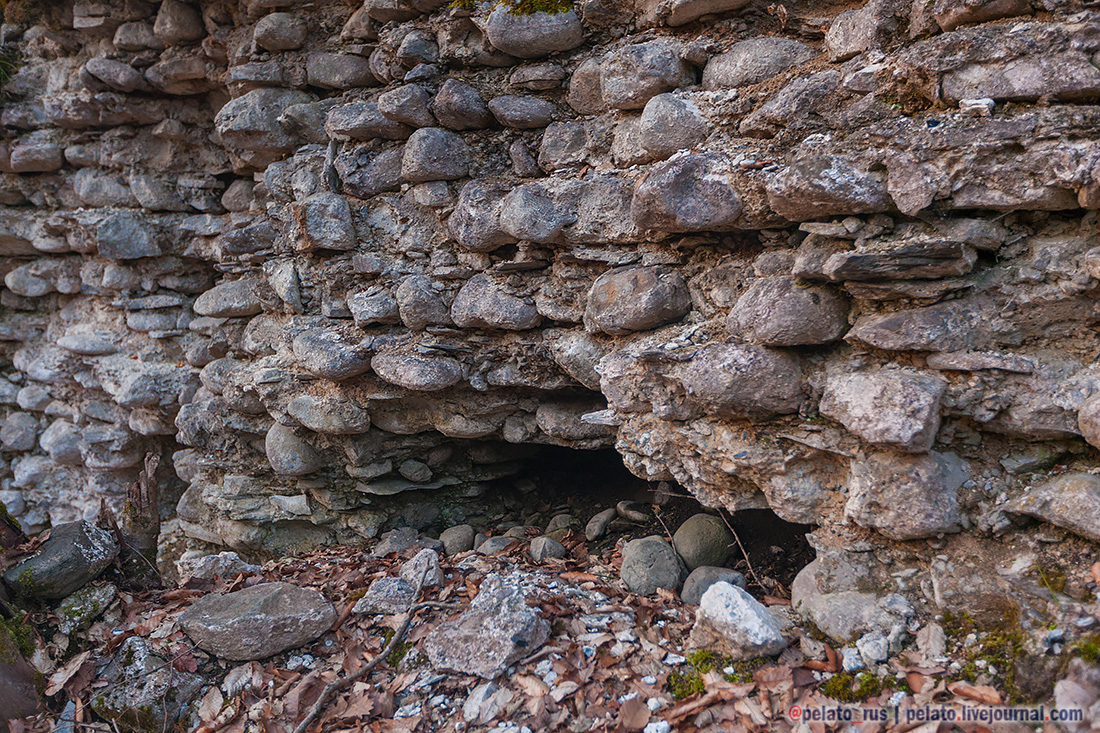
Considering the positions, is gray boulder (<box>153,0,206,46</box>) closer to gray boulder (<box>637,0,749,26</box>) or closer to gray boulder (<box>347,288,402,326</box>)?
gray boulder (<box>347,288,402,326</box>)

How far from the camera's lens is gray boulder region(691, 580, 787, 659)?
245cm

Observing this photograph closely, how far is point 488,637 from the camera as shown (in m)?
2.75

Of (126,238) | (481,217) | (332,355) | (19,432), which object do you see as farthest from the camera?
(19,432)

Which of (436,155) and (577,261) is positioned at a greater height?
(436,155)

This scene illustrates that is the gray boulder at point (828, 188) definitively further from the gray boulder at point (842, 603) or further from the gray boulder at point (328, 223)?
the gray boulder at point (328, 223)

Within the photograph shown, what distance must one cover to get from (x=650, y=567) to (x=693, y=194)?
167cm

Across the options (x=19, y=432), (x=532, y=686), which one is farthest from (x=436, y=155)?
(x=19, y=432)

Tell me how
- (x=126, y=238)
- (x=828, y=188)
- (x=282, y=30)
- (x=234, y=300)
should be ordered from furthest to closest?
(x=126, y=238) < (x=234, y=300) < (x=282, y=30) < (x=828, y=188)

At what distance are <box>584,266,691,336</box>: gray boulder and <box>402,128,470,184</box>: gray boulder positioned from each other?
3.82 feet

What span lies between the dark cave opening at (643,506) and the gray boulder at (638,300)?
104 cm

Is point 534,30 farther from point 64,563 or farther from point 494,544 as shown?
point 64,563

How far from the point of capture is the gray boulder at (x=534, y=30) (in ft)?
11.2

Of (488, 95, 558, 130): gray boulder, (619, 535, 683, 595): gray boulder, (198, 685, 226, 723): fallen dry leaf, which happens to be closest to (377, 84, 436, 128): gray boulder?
(488, 95, 558, 130): gray boulder

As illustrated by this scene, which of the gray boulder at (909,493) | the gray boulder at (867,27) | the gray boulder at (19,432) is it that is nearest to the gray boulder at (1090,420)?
the gray boulder at (909,493)
